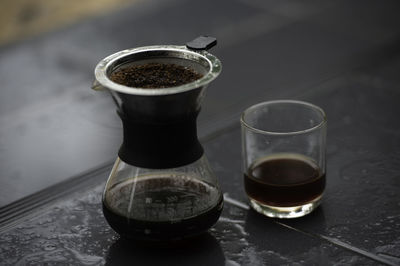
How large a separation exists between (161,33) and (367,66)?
511 millimetres

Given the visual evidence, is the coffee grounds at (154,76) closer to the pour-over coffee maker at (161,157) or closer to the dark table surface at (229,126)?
Result: the pour-over coffee maker at (161,157)

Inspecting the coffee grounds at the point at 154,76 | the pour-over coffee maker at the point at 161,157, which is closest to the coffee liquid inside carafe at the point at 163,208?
the pour-over coffee maker at the point at 161,157

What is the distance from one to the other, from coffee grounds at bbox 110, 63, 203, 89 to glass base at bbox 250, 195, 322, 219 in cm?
22

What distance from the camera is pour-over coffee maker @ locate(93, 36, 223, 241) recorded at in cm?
94

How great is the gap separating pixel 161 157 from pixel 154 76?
106mm

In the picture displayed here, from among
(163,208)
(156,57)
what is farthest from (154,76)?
(163,208)

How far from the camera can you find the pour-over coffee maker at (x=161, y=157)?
0.94 meters

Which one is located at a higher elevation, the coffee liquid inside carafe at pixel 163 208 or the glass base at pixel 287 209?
the coffee liquid inside carafe at pixel 163 208

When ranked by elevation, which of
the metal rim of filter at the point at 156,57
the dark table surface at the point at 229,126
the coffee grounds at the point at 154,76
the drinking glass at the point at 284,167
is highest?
the metal rim of filter at the point at 156,57

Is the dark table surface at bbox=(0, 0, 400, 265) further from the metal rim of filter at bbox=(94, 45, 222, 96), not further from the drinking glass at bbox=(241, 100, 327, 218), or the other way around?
the metal rim of filter at bbox=(94, 45, 222, 96)

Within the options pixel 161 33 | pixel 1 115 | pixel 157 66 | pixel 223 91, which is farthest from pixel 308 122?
pixel 161 33

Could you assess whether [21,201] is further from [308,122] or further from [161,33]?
[161,33]

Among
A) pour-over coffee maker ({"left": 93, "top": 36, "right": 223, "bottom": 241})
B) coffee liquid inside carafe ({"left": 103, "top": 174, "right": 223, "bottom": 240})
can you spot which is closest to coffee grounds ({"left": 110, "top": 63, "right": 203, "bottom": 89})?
pour-over coffee maker ({"left": 93, "top": 36, "right": 223, "bottom": 241})

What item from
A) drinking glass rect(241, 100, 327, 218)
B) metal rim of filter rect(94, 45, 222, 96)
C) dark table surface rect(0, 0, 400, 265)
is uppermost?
metal rim of filter rect(94, 45, 222, 96)
